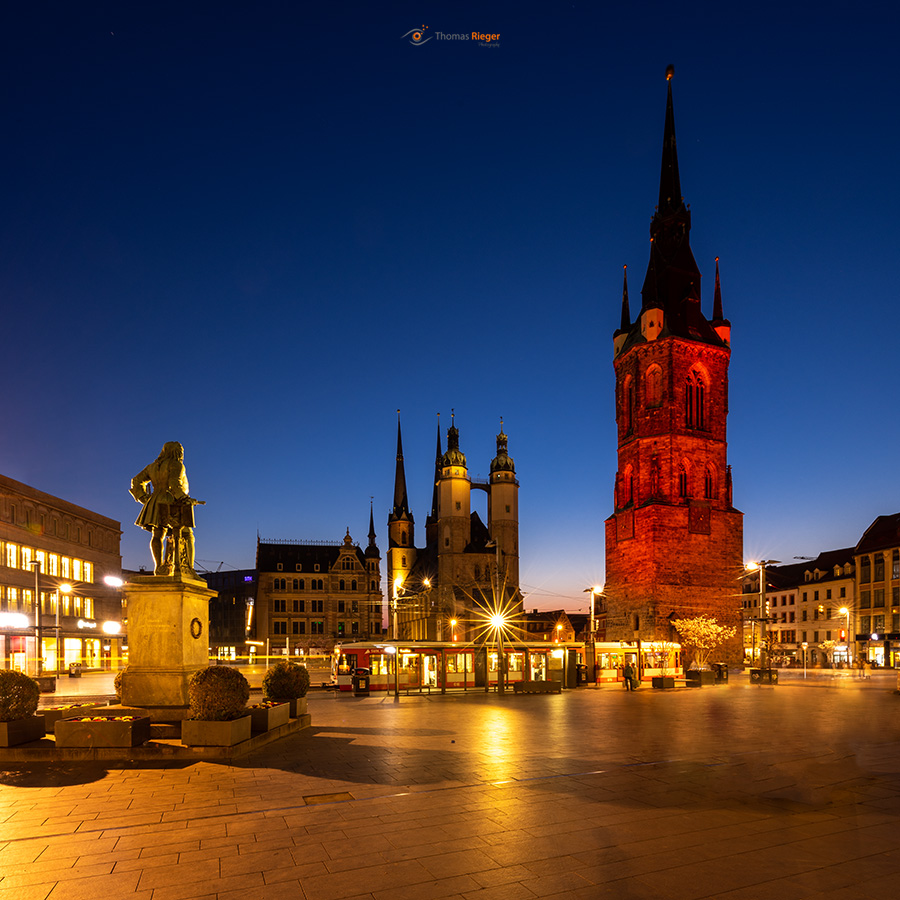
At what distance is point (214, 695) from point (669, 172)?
87.2 metres

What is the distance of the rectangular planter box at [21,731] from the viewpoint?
13.8m

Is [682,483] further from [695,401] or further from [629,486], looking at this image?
[695,401]

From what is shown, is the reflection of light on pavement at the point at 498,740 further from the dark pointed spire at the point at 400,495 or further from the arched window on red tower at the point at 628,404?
the dark pointed spire at the point at 400,495

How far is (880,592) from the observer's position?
3059 inches

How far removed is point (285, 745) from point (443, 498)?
90.6 m

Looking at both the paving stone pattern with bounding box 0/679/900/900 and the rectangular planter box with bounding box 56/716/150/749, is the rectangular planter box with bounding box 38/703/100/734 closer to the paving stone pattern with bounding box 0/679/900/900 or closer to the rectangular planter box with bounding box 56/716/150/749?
the rectangular planter box with bounding box 56/716/150/749

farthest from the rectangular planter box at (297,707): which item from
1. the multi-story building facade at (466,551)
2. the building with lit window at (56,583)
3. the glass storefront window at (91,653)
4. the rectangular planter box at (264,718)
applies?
the multi-story building facade at (466,551)

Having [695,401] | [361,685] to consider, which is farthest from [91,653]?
[695,401]

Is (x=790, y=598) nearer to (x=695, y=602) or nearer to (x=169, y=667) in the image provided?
(x=695, y=602)

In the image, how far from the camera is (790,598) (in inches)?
3905

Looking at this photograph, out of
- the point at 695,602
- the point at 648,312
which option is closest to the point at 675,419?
the point at 648,312

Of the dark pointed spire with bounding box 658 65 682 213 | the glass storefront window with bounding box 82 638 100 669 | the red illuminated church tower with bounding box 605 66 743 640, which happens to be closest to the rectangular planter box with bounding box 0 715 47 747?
the glass storefront window with bounding box 82 638 100 669

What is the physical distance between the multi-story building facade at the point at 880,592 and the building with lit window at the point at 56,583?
68.0m

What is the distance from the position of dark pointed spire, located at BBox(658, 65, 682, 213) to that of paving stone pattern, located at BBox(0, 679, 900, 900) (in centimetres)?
7762
